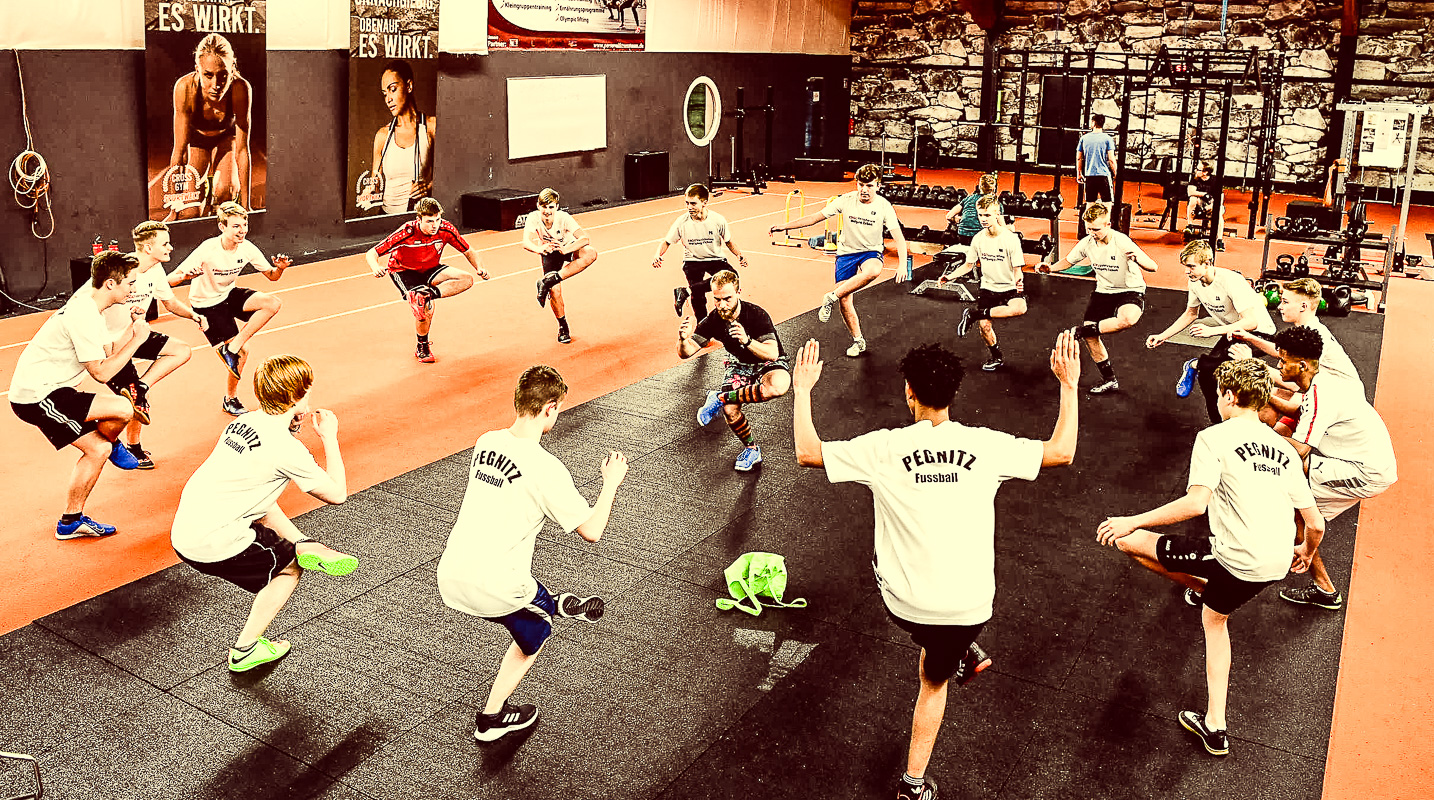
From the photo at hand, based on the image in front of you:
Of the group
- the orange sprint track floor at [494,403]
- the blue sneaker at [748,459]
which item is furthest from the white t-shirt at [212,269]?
the blue sneaker at [748,459]

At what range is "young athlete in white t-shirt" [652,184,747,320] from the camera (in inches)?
376

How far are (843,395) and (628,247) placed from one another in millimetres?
7266

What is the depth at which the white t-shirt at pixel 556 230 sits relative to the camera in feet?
33.2

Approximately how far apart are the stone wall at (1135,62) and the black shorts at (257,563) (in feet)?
49.1

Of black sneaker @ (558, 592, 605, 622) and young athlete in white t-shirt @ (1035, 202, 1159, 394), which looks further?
young athlete in white t-shirt @ (1035, 202, 1159, 394)

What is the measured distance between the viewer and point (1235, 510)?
4.06 meters

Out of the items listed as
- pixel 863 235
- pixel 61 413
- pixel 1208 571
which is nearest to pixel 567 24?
pixel 863 235

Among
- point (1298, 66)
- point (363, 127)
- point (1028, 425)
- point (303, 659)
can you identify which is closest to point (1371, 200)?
point (1298, 66)

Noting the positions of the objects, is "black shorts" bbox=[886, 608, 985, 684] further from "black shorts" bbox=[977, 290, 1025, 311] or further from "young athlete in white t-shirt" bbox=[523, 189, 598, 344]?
"young athlete in white t-shirt" bbox=[523, 189, 598, 344]

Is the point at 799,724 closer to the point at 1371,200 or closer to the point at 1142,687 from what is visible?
the point at 1142,687

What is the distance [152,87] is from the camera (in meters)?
11.8

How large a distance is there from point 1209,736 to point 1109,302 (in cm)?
514

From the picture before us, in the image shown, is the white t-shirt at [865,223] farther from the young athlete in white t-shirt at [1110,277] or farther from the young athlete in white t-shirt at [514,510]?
the young athlete in white t-shirt at [514,510]

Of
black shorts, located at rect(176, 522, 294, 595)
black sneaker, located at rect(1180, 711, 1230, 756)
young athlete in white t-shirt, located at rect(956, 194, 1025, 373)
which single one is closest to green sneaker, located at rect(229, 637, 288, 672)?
black shorts, located at rect(176, 522, 294, 595)
